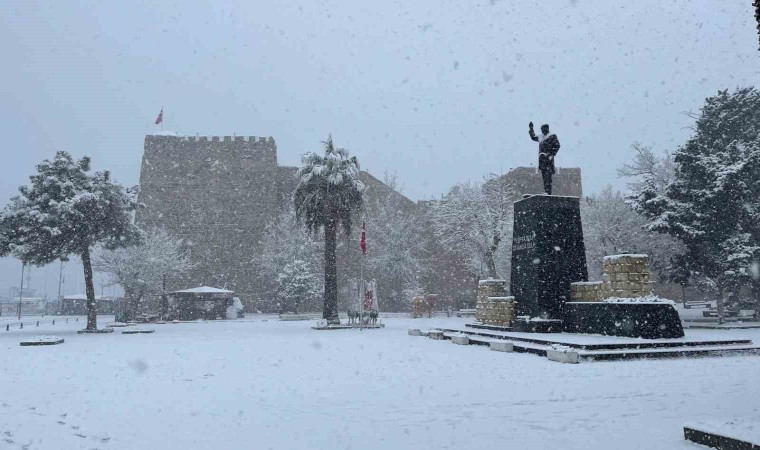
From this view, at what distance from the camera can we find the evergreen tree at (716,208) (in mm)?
20922

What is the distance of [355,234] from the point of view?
39.7 m

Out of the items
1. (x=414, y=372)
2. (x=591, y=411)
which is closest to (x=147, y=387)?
(x=414, y=372)

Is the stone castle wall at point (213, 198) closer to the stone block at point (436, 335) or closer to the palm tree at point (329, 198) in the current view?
the palm tree at point (329, 198)

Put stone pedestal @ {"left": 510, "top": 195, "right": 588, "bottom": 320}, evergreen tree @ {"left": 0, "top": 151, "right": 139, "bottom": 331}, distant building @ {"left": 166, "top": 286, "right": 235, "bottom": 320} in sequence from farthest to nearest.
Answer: distant building @ {"left": 166, "top": 286, "right": 235, "bottom": 320}
evergreen tree @ {"left": 0, "top": 151, "right": 139, "bottom": 331}
stone pedestal @ {"left": 510, "top": 195, "right": 588, "bottom": 320}

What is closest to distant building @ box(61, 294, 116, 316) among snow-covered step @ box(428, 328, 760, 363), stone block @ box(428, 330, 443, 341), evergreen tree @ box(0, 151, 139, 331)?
evergreen tree @ box(0, 151, 139, 331)

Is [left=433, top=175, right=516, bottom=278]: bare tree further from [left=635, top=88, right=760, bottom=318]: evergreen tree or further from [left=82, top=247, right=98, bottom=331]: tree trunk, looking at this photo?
[left=82, top=247, right=98, bottom=331]: tree trunk

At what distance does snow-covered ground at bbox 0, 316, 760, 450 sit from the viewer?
15.5 feet

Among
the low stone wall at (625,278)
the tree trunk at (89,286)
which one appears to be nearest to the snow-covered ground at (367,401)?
the low stone wall at (625,278)

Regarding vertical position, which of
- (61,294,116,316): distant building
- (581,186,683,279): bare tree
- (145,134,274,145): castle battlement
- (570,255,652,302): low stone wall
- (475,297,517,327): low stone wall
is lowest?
(61,294,116,316): distant building

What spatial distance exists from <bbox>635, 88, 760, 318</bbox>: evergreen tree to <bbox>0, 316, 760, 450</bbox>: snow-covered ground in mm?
12867

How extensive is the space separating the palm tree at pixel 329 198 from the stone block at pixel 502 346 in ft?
35.9

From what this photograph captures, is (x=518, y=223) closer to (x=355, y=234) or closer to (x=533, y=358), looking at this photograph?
(x=533, y=358)

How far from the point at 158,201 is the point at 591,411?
38071 millimetres

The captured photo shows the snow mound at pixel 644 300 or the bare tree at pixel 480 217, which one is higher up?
the bare tree at pixel 480 217
